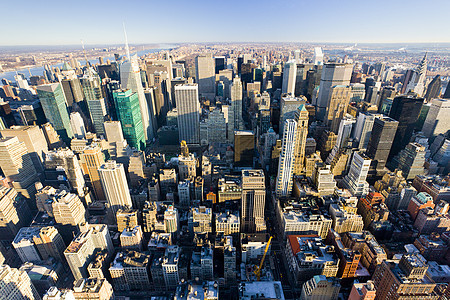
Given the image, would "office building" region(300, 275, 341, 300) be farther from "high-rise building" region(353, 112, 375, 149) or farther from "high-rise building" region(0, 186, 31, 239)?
"high-rise building" region(0, 186, 31, 239)

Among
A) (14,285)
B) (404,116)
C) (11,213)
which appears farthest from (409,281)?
(11,213)

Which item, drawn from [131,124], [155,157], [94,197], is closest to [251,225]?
[155,157]

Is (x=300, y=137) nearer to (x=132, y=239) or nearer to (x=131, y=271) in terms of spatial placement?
(x=132, y=239)

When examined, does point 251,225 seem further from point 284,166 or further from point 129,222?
point 129,222

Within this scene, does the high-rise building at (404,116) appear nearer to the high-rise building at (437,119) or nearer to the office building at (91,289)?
the high-rise building at (437,119)

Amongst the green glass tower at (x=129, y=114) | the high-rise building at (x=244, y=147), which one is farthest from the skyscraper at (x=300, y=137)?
the green glass tower at (x=129, y=114)

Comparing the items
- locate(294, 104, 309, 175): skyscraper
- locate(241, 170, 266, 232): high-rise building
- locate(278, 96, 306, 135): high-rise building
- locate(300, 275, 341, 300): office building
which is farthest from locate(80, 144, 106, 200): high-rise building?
locate(278, 96, 306, 135): high-rise building
